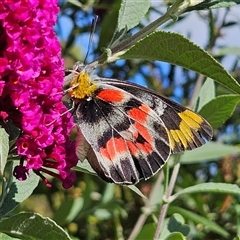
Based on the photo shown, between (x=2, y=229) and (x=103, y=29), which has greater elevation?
(x=103, y=29)

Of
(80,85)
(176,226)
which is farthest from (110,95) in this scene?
(176,226)

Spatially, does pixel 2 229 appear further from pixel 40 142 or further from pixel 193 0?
pixel 193 0

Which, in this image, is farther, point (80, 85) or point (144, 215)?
point (144, 215)

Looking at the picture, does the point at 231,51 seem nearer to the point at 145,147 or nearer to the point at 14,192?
the point at 145,147

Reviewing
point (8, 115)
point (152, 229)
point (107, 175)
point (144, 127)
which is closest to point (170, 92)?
point (152, 229)

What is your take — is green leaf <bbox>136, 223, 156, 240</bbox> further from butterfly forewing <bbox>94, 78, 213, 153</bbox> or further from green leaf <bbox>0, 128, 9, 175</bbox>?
green leaf <bbox>0, 128, 9, 175</bbox>

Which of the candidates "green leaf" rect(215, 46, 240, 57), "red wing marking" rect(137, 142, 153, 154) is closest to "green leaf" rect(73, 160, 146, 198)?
"red wing marking" rect(137, 142, 153, 154)
